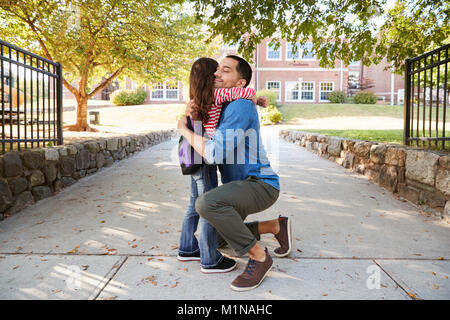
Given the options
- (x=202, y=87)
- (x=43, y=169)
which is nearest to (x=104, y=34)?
(x=43, y=169)

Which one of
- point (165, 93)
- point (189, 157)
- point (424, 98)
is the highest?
point (165, 93)

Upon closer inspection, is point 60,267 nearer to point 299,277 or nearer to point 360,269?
point 299,277

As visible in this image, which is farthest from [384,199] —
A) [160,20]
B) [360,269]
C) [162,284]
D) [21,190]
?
[160,20]

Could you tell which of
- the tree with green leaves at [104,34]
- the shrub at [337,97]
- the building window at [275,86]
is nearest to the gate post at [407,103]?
the tree with green leaves at [104,34]

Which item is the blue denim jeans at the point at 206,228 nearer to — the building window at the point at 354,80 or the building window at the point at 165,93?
the building window at the point at 165,93

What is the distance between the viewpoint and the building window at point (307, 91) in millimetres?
33125

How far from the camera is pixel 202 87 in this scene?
2.33 metres

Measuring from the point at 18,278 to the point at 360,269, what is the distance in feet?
8.33

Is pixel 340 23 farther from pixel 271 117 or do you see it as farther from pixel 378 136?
pixel 271 117

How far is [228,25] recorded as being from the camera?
580 cm

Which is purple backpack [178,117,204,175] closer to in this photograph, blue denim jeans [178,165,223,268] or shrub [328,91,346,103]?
blue denim jeans [178,165,223,268]

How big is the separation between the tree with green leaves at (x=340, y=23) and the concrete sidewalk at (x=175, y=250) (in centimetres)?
285

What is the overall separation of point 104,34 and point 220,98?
369 inches

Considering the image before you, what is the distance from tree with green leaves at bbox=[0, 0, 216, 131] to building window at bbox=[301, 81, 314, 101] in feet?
74.6
